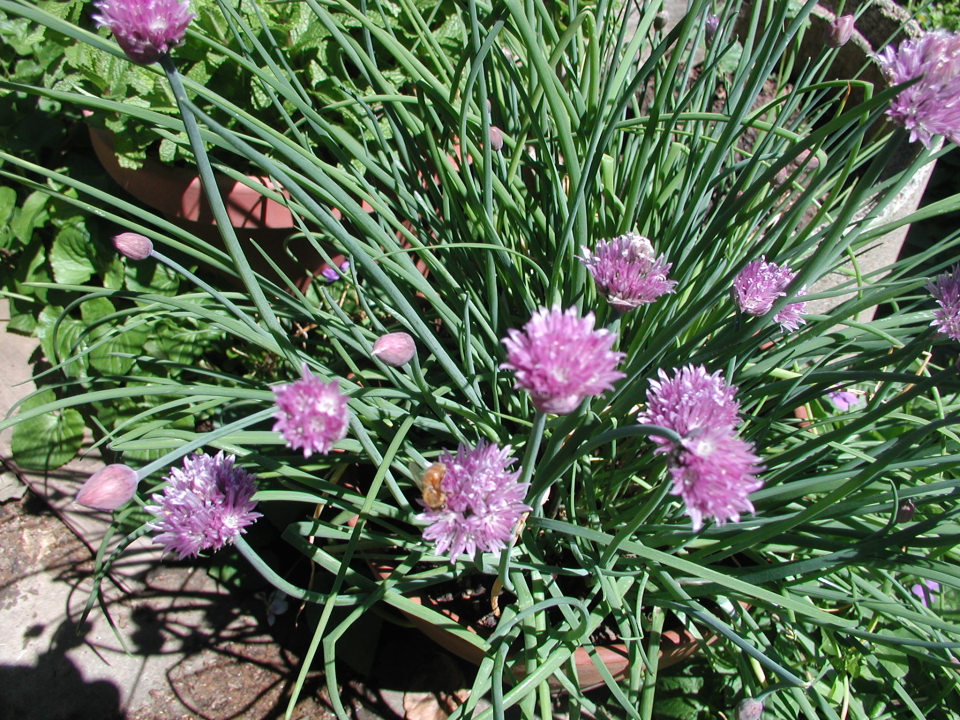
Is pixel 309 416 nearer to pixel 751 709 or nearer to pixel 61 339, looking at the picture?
pixel 751 709

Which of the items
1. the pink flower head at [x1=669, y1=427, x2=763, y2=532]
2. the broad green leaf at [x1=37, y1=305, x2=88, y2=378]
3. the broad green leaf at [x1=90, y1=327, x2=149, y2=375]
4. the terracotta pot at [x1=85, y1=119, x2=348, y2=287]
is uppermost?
the pink flower head at [x1=669, y1=427, x2=763, y2=532]

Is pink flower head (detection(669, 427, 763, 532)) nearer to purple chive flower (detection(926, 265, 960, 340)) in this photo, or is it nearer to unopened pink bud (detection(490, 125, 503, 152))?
purple chive flower (detection(926, 265, 960, 340))

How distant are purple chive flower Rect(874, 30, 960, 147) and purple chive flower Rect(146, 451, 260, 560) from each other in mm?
634

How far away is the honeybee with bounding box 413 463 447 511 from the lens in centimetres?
51

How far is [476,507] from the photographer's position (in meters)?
0.51

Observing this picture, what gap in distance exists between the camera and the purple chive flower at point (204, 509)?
552 mm

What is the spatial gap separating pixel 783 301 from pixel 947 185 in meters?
1.93

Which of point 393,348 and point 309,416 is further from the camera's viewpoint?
point 393,348

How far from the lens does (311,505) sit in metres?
1.21

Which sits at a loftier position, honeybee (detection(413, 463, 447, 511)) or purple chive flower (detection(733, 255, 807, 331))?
purple chive flower (detection(733, 255, 807, 331))

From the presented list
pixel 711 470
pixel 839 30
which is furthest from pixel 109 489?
pixel 839 30

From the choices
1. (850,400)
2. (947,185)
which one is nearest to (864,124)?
(850,400)

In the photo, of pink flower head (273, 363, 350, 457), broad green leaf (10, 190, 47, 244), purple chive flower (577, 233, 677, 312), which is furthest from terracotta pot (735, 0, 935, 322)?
broad green leaf (10, 190, 47, 244)

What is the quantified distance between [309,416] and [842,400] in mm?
1176
